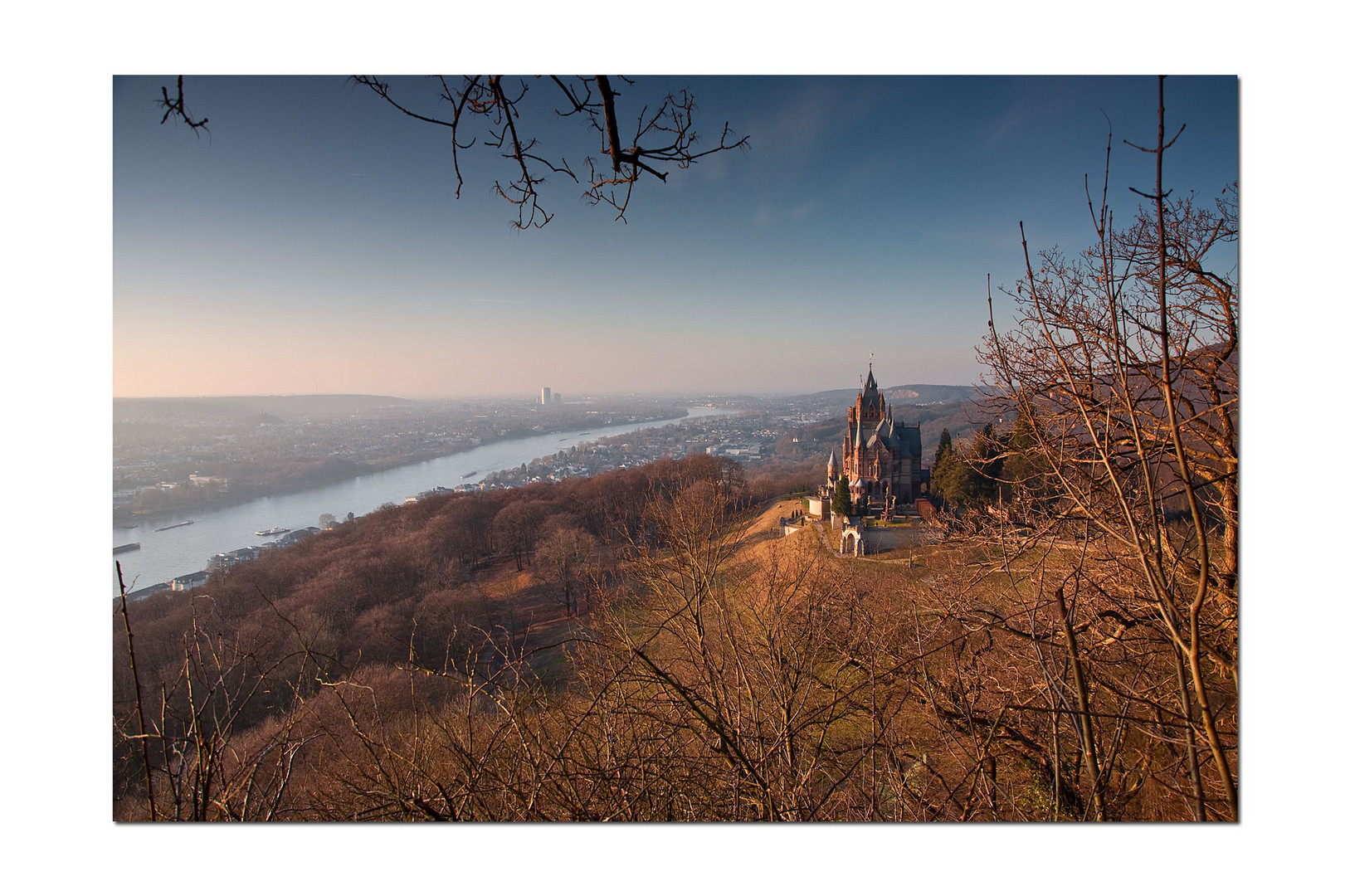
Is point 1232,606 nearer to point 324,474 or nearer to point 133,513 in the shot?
point 133,513

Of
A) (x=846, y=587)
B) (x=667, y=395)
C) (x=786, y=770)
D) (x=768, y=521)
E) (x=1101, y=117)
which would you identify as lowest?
(x=768, y=521)

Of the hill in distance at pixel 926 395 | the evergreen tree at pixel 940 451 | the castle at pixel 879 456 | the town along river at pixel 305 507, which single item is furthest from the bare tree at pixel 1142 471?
the castle at pixel 879 456

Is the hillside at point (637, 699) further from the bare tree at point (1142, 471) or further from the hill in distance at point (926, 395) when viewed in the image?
the hill in distance at point (926, 395)

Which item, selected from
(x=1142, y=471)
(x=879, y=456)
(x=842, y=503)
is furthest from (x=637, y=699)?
(x=879, y=456)

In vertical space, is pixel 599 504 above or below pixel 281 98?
below

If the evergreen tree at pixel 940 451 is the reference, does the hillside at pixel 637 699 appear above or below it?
below

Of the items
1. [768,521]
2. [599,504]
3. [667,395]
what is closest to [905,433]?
[768,521]

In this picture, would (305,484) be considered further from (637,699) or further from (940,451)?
(940,451)
